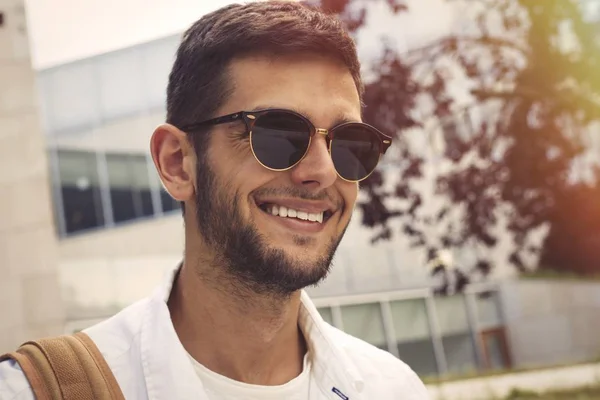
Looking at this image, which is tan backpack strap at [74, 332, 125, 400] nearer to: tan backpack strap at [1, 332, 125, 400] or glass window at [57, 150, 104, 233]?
tan backpack strap at [1, 332, 125, 400]

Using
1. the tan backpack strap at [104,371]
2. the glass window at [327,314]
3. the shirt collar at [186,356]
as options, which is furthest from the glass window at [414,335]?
the tan backpack strap at [104,371]

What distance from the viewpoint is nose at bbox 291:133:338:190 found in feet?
4.79

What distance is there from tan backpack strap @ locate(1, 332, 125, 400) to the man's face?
1.25ft

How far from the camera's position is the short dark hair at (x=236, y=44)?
1.50 m

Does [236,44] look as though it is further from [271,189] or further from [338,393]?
[338,393]

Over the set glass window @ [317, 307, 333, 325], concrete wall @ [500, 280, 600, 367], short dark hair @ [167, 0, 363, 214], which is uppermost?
short dark hair @ [167, 0, 363, 214]

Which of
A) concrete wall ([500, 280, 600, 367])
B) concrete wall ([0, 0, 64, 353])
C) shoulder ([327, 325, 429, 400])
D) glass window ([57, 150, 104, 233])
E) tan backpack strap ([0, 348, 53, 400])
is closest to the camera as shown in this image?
tan backpack strap ([0, 348, 53, 400])

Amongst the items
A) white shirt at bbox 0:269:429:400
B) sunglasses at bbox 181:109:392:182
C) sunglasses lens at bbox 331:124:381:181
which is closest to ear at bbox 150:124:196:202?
sunglasses at bbox 181:109:392:182

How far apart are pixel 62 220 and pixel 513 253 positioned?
7.98ft

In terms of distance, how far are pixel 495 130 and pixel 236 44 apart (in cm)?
230

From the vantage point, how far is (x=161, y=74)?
10.5ft

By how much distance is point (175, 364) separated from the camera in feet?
4.53

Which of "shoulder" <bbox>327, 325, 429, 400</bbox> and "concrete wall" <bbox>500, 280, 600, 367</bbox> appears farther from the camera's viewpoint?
"concrete wall" <bbox>500, 280, 600, 367</bbox>

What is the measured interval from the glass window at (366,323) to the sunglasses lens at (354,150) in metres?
1.84
